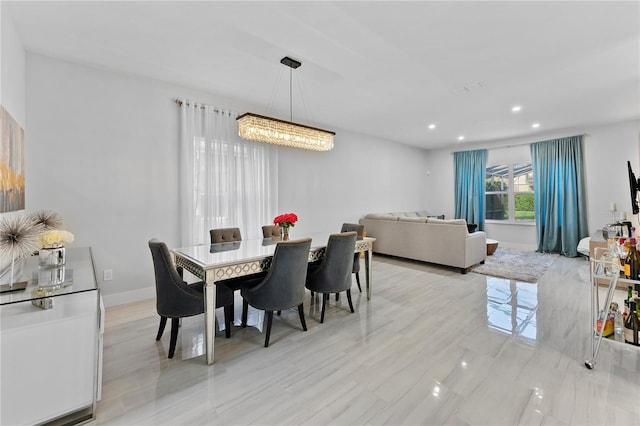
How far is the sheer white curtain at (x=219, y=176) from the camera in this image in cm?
362

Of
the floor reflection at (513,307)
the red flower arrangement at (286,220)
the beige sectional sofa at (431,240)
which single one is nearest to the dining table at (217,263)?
the red flower arrangement at (286,220)

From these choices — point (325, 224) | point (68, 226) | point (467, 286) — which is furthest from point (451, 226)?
point (68, 226)

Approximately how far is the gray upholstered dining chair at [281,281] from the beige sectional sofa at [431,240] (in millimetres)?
3173

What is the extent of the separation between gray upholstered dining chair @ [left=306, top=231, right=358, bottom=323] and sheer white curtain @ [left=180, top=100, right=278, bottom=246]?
1819 mm

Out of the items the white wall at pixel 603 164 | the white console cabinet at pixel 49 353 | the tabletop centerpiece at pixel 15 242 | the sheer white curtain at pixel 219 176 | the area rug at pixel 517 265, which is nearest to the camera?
the white console cabinet at pixel 49 353

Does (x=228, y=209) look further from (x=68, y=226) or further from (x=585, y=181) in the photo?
(x=585, y=181)

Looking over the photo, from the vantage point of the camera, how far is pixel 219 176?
3918 millimetres

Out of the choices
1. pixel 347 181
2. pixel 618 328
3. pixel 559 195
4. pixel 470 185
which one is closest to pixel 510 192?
pixel 470 185

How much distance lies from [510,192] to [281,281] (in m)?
7.06

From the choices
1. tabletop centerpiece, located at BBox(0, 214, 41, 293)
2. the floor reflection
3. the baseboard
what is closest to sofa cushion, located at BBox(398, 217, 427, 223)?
the floor reflection

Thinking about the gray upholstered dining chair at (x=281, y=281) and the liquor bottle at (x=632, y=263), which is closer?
the liquor bottle at (x=632, y=263)

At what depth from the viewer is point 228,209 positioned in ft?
13.2

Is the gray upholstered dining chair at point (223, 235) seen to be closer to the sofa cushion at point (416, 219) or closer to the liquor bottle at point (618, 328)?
the sofa cushion at point (416, 219)

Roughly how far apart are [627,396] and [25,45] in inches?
218
